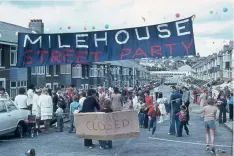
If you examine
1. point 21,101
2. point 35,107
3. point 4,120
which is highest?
point 21,101

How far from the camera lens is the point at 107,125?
1272 centimetres

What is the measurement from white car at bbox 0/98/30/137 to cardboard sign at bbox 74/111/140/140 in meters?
3.60

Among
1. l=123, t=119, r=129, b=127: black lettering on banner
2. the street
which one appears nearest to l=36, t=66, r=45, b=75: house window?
the street

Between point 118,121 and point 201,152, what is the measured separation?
8.83 ft

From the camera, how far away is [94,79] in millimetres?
54812

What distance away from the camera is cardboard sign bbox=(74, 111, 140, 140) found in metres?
12.7

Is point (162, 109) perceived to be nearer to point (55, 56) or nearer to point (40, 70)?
point (55, 56)

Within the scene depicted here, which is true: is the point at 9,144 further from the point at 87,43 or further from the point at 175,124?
the point at 175,124

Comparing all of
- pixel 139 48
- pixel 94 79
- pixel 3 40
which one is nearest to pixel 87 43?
pixel 139 48

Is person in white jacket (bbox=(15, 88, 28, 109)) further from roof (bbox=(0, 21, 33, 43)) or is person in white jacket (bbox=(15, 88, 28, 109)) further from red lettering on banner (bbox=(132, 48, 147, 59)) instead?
roof (bbox=(0, 21, 33, 43))

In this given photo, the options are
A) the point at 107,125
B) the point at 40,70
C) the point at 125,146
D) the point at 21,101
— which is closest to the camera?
the point at 107,125

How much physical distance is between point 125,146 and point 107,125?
6.45ft

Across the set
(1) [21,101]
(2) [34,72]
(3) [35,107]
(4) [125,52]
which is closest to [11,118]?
(3) [35,107]

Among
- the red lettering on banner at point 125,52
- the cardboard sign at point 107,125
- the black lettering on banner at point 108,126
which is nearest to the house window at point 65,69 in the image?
the red lettering on banner at point 125,52
